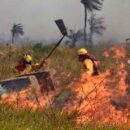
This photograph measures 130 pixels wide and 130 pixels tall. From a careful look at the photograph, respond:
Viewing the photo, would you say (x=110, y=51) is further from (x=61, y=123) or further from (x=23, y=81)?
(x=61, y=123)

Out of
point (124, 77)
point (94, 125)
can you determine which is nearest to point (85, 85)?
point (124, 77)

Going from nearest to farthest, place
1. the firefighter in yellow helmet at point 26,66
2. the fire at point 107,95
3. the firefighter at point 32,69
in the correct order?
the fire at point 107,95
the firefighter at point 32,69
the firefighter in yellow helmet at point 26,66

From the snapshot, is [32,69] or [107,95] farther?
[32,69]

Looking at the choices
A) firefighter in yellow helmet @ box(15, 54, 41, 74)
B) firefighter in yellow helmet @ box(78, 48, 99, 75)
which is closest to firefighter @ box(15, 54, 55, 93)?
firefighter in yellow helmet @ box(15, 54, 41, 74)

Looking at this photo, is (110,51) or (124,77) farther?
(110,51)

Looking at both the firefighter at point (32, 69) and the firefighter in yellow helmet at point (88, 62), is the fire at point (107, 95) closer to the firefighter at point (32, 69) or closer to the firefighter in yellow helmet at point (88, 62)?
the firefighter in yellow helmet at point (88, 62)

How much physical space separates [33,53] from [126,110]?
22470mm

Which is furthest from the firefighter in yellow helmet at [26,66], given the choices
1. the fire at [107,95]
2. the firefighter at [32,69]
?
the fire at [107,95]

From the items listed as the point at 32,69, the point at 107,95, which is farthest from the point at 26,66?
the point at 107,95

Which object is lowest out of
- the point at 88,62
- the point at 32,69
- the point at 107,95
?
the point at 107,95

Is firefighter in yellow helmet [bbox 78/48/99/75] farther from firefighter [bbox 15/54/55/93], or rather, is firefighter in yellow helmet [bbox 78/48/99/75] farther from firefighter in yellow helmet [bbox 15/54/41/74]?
firefighter in yellow helmet [bbox 15/54/41/74]

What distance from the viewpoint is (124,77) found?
765 inches

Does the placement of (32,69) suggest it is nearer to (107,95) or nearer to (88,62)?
(88,62)

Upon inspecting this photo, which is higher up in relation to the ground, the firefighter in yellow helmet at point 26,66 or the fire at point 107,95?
the firefighter in yellow helmet at point 26,66
